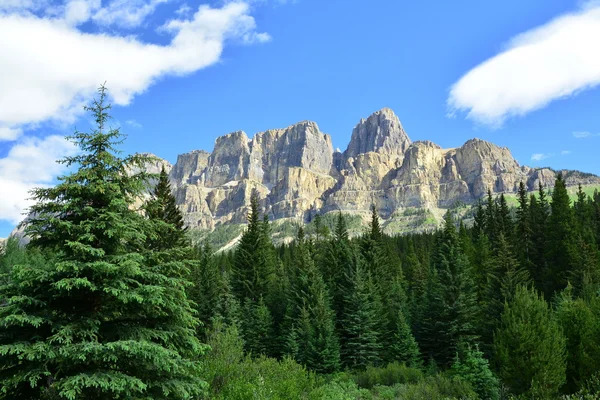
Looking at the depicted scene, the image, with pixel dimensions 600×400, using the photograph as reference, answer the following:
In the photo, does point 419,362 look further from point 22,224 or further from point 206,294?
point 22,224

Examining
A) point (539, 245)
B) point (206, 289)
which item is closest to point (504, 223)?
point (539, 245)

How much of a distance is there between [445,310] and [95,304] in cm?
2982

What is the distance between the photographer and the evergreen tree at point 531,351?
19.2 m

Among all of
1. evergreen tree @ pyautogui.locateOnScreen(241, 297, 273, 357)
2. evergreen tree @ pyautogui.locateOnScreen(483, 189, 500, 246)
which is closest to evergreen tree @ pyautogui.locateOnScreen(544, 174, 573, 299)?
evergreen tree @ pyautogui.locateOnScreen(483, 189, 500, 246)

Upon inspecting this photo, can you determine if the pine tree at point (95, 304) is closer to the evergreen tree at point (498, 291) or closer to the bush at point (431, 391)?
the bush at point (431, 391)

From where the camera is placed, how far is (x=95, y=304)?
1120 cm

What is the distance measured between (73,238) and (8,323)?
2.46 m

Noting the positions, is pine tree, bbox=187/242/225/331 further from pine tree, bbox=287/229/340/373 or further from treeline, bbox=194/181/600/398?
pine tree, bbox=287/229/340/373

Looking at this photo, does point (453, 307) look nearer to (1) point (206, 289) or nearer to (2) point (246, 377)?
(2) point (246, 377)

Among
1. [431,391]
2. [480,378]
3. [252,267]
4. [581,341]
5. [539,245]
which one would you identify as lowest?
[480,378]

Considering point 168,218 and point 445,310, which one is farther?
point 445,310

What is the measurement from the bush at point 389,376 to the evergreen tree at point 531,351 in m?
8.36

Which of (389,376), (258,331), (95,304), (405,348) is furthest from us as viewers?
(258,331)

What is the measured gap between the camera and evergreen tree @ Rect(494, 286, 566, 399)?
19172 millimetres
